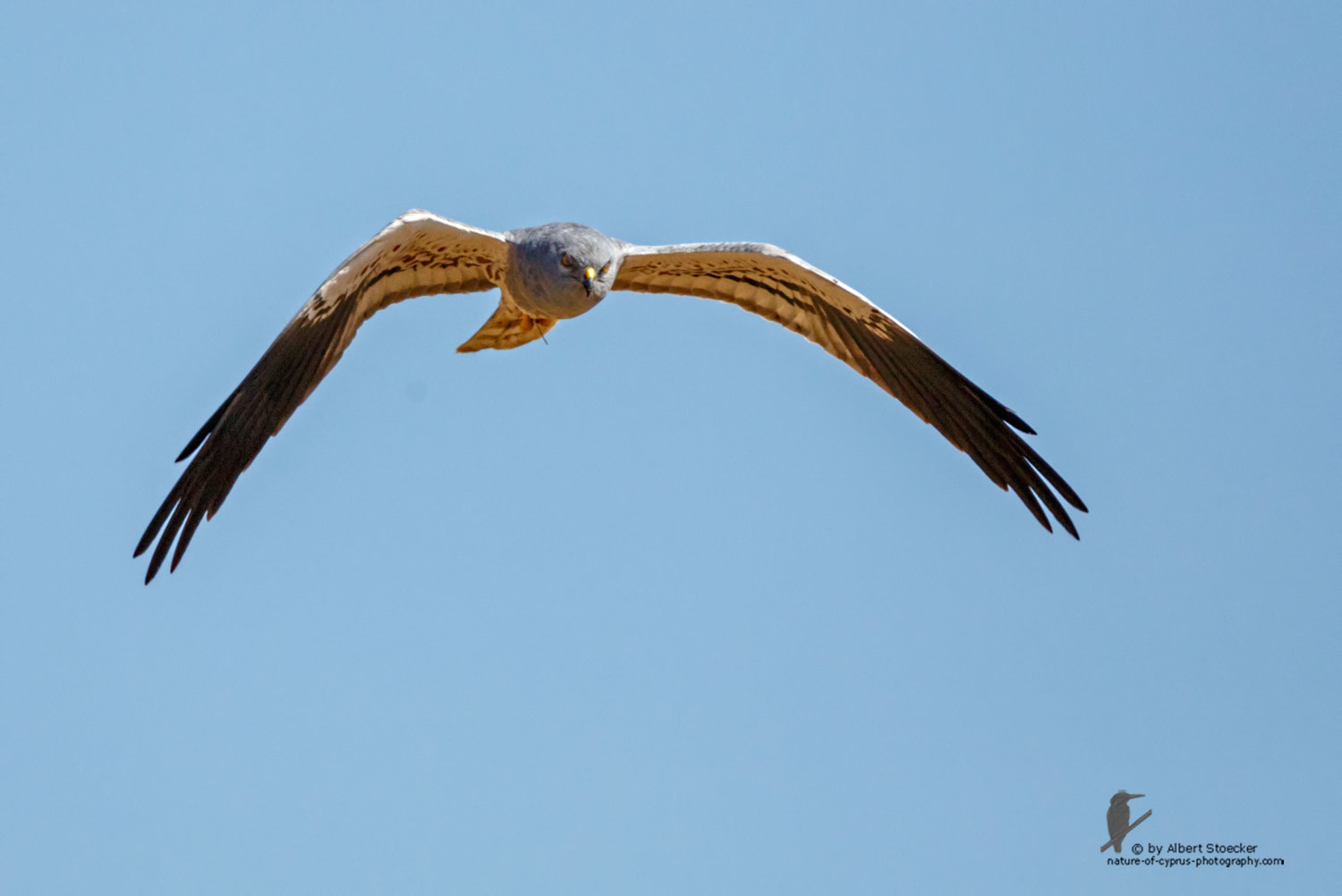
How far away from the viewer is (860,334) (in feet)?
40.7

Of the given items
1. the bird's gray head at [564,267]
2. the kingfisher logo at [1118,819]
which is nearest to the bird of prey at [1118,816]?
the kingfisher logo at [1118,819]

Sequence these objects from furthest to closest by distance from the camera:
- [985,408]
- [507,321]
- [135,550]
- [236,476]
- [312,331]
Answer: [507,321] < [985,408] < [312,331] < [236,476] < [135,550]

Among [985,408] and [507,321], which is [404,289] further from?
[985,408]

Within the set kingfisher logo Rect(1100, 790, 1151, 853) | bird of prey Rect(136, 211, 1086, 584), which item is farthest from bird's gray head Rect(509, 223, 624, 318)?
kingfisher logo Rect(1100, 790, 1151, 853)

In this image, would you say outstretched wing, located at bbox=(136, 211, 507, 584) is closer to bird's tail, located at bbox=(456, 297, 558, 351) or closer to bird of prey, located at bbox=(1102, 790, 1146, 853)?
bird's tail, located at bbox=(456, 297, 558, 351)

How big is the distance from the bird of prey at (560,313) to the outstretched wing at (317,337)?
1cm

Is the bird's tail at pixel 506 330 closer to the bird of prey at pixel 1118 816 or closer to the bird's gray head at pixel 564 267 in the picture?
the bird's gray head at pixel 564 267

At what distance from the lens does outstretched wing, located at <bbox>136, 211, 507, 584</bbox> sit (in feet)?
32.4

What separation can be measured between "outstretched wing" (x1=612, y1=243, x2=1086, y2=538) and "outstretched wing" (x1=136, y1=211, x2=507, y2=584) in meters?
1.44

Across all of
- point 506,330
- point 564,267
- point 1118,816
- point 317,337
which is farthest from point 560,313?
point 1118,816

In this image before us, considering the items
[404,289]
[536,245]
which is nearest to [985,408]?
[536,245]

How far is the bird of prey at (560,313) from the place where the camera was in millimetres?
10297

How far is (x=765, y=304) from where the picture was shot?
12820mm

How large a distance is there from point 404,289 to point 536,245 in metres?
1.28
